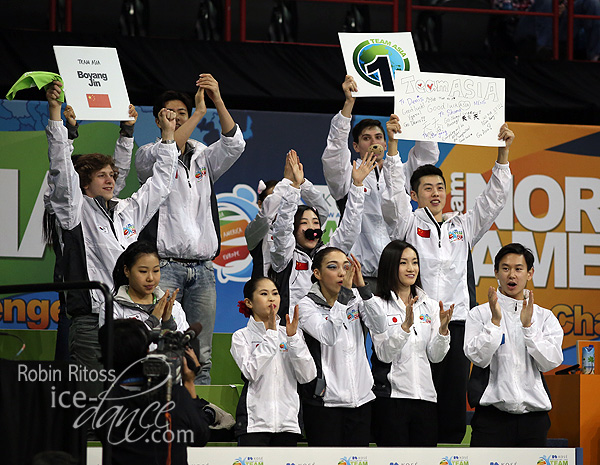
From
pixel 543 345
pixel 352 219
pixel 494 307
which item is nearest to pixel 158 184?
pixel 352 219

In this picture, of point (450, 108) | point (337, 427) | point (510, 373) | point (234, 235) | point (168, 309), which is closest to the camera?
point (168, 309)

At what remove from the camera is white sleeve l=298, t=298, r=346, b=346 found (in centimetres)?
523

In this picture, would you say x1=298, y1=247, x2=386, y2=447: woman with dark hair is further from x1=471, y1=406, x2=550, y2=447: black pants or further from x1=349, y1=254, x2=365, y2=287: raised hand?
x1=471, y1=406, x2=550, y2=447: black pants

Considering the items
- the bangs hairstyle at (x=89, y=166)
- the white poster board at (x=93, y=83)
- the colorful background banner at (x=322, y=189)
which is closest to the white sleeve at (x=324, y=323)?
the bangs hairstyle at (x=89, y=166)

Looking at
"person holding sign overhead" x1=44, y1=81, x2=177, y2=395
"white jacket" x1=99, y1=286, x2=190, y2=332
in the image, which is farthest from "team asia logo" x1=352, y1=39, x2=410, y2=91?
"white jacket" x1=99, y1=286, x2=190, y2=332

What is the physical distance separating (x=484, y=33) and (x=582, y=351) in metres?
3.95

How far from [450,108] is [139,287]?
2.46 metres

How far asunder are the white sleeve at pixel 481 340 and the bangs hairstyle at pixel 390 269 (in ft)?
1.64

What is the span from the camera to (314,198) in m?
6.52

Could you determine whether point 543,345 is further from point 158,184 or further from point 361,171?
Answer: point 158,184

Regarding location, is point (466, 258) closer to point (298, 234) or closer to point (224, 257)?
point (298, 234)

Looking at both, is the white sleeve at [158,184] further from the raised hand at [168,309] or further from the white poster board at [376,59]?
the white poster board at [376,59]

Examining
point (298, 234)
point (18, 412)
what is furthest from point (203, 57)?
point (18, 412)

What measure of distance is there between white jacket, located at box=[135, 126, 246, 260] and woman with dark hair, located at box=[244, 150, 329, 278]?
0.29 metres
